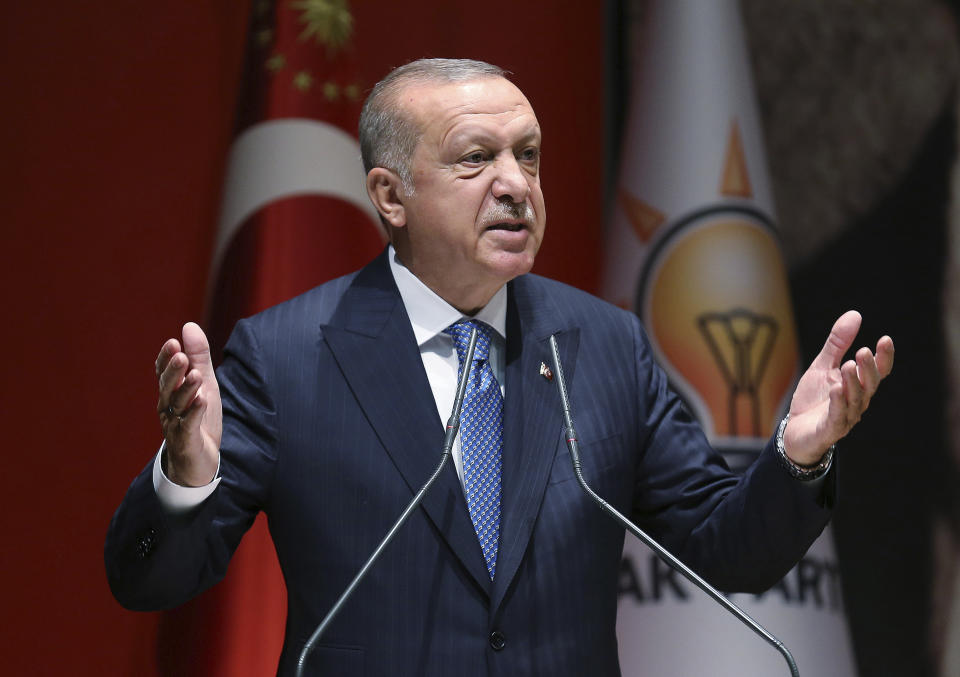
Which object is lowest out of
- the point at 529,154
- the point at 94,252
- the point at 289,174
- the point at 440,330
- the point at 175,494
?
the point at 175,494

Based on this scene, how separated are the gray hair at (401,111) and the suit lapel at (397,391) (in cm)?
17

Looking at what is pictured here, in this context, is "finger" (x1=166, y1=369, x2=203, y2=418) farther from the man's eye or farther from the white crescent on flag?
the white crescent on flag

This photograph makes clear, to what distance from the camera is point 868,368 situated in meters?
1.34

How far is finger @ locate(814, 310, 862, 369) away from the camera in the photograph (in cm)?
140

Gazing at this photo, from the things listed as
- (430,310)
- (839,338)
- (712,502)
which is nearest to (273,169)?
(430,310)

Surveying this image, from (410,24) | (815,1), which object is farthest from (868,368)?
(815,1)

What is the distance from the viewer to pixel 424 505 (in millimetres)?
1502

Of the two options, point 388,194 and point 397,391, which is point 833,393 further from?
point 388,194

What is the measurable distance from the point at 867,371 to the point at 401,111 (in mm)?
779

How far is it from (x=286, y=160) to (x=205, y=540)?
1.26 m

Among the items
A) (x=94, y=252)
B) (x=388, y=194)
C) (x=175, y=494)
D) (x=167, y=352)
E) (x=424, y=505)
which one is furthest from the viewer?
(x=94, y=252)

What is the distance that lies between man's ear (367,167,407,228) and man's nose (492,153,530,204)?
172mm

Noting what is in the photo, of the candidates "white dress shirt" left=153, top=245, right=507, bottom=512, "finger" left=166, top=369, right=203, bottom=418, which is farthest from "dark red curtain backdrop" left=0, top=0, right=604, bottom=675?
"finger" left=166, top=369, right=203, bottom=418

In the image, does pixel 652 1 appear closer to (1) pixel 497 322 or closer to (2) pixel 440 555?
(1) pixel 497 322
